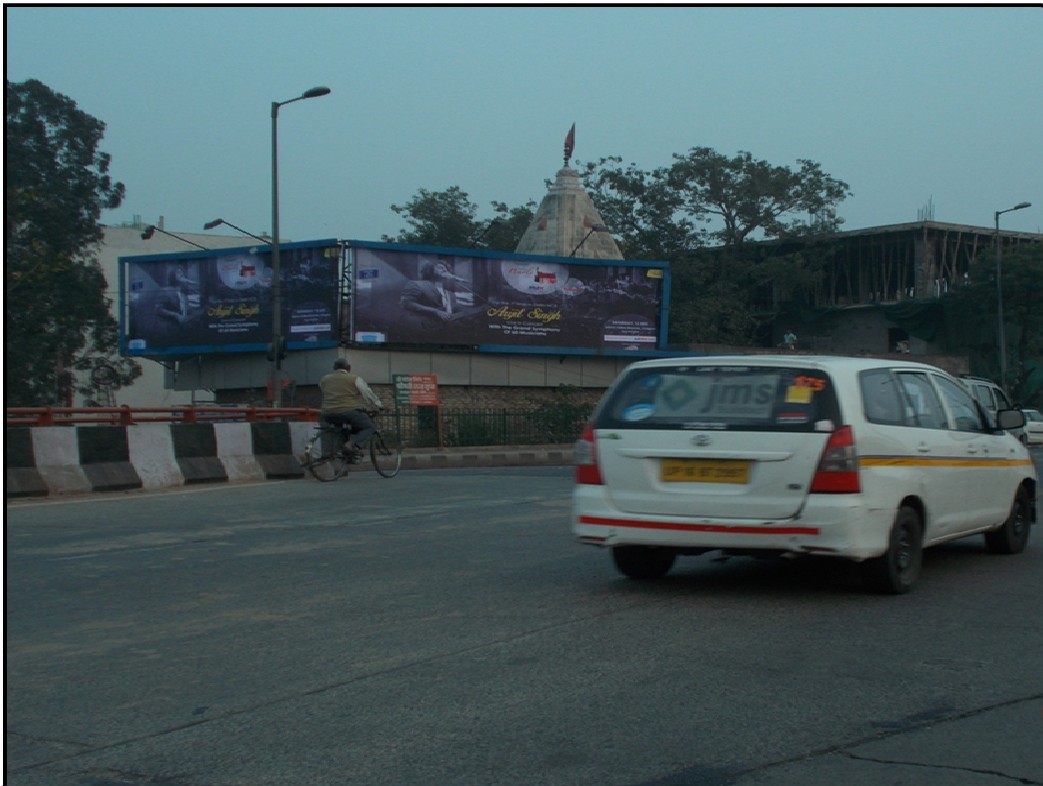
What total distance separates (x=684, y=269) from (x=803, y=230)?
589cm

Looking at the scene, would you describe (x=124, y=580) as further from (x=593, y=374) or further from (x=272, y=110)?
(x=593, y=374)

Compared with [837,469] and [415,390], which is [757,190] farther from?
[837,469]

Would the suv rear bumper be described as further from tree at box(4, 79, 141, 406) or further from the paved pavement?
tree at box(4, 79, 141, 406)

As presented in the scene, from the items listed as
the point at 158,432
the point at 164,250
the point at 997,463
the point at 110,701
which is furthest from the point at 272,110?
the point at 164,250

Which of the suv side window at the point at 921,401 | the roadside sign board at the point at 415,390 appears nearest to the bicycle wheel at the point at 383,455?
the suv side window at the point at 921,401

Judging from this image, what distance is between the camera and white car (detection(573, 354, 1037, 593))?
7336 mm

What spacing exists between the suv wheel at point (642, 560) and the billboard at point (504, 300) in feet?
99.6

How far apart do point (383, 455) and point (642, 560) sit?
10438 mm

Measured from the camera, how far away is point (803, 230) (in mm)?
57844

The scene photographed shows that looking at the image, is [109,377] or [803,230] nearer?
[109,377]

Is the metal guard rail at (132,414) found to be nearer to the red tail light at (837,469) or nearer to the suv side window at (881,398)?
the suv side window at (881,398)

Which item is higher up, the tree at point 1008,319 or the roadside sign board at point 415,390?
the tree at point 1008,319

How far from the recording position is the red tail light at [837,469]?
731 centimetres

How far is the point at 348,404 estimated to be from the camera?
691 inches
